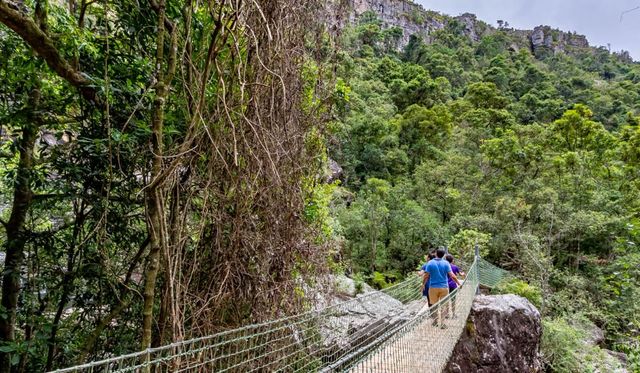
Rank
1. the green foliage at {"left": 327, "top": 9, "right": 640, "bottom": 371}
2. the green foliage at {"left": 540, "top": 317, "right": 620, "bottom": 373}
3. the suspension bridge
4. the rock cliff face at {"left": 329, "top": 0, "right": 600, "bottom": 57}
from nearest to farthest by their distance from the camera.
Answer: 1. the suspension bridge
2. the green foliage at {"left": 540, "top": 317, "right": 620, "bottom": 373}
3. the green foliage at {"left": 327, "top": 9, "right": 640, "bottom": 371}
4. the rock cliff face at {"left": 329, "top": 0, "right": 600, "bottom": 57}

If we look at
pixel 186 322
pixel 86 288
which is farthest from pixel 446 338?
pixel 86 288

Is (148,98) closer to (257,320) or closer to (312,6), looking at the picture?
(312,6)

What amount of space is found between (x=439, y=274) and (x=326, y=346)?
1610mm

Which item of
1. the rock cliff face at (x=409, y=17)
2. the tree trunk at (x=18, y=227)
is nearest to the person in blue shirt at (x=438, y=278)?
the tree trunk at (x=18, y=227)

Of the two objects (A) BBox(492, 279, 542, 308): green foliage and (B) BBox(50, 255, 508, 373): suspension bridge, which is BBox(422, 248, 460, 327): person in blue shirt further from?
(A) BBox(492, 279, 542, 308): green foliage

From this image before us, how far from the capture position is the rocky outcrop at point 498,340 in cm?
421

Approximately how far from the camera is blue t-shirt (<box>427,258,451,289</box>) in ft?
11.0

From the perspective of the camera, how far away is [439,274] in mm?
3344

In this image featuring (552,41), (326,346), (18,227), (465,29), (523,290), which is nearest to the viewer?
(18,227)

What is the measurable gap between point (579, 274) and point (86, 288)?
30.2ft

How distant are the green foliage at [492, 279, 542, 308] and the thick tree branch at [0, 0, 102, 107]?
6954 mm

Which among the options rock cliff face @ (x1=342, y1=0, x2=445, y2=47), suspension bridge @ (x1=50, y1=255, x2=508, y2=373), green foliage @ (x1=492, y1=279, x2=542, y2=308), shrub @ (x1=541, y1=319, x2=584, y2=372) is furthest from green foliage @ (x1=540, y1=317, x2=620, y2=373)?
rock cliff face @ (x1=342, y1=0, x2=445, y2=47)

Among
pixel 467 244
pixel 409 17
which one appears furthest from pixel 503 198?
pixel 409 17

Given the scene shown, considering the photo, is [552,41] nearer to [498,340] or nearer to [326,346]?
[498,340]
